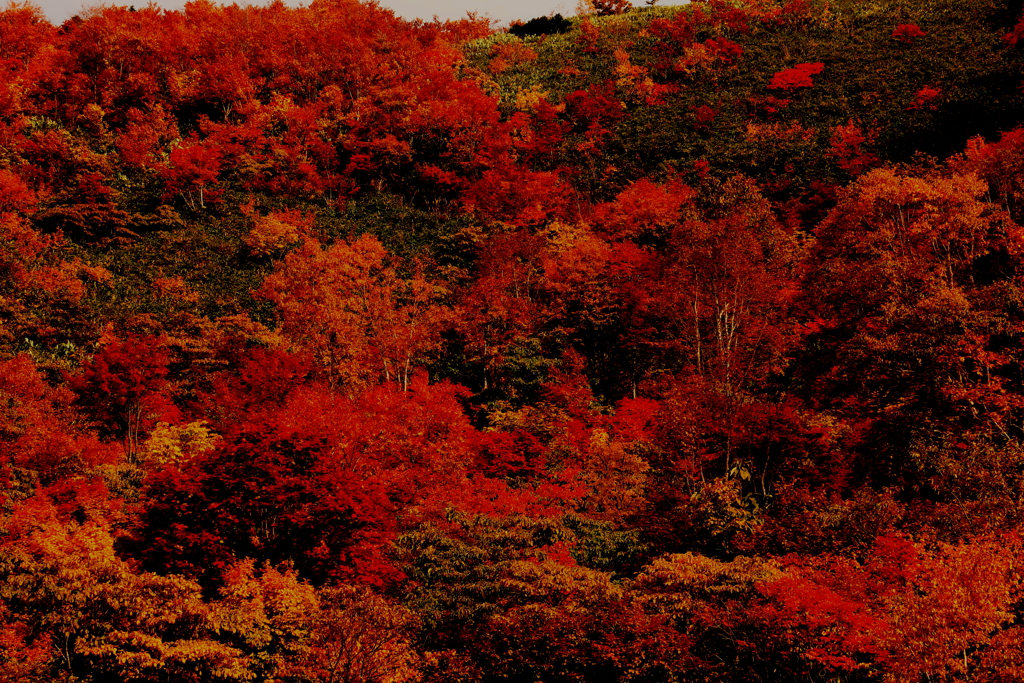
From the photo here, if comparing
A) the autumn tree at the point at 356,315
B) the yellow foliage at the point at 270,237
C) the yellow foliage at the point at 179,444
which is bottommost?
the yellow foliage at the point at 179,444

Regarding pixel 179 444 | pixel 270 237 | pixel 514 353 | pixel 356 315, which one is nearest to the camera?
pixel 179 444

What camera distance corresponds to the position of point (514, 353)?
44.7 m

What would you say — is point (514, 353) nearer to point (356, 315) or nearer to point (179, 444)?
point (356, 315)

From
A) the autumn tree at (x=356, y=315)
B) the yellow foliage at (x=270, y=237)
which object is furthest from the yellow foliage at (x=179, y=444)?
the yellow foliage at (x=270, y=237)

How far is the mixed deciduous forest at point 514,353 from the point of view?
22.0 m

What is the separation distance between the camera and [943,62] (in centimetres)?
7675

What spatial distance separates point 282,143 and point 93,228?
2002 cm

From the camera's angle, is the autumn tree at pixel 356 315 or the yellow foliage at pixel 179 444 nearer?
the yellow foliage at pixel 179 444

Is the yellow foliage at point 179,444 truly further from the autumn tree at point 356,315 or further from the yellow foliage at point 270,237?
the yellow foliage at point 270,237

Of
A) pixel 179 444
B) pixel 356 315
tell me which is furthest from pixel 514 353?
pixel 179 444

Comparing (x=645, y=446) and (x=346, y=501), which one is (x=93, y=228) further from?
(x=645, y=446)

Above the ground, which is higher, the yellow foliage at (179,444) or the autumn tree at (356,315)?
the autumn tree at (356,315)

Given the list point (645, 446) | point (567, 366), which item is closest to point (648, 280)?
point (567, 366)

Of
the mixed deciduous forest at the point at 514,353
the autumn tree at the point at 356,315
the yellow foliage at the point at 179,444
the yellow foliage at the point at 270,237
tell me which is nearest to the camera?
the mixed deciduous forest at the point at 514,353
